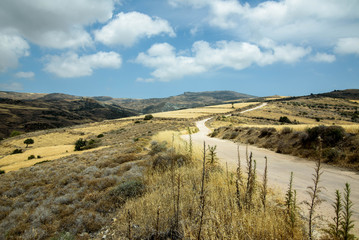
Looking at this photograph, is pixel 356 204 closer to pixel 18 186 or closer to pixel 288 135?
pixel 288 135

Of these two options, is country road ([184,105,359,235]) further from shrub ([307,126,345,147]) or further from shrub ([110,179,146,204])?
shrub ([110,179,146,204])

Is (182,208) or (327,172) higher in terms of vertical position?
(182,208)

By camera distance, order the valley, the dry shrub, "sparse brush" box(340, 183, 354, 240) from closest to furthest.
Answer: "sparse brush" box(340, 183, 354, 240) → the dry shrub → the valley

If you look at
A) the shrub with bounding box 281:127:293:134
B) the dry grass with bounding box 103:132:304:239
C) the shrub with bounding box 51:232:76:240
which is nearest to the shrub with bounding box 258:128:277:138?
the shrub with bounding box 281:127:293:134

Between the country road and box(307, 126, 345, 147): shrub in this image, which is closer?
the country road

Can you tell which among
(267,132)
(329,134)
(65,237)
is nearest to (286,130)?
(267,132)

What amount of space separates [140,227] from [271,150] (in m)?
12.7

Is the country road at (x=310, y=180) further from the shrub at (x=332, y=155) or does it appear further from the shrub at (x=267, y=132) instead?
the shrub at (x=267, y=132)

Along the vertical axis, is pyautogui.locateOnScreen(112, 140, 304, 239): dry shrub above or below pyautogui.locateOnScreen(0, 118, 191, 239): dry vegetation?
above

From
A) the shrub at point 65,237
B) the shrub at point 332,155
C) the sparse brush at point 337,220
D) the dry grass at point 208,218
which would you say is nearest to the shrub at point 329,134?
the shrub at point 332,155

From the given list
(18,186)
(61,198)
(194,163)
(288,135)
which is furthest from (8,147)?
(288,135)

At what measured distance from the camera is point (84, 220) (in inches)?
233

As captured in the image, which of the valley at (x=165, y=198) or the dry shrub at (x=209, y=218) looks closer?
the dry shrub at (x=209, y=218)

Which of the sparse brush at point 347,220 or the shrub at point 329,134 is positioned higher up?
the sparse brush at point 347,220
